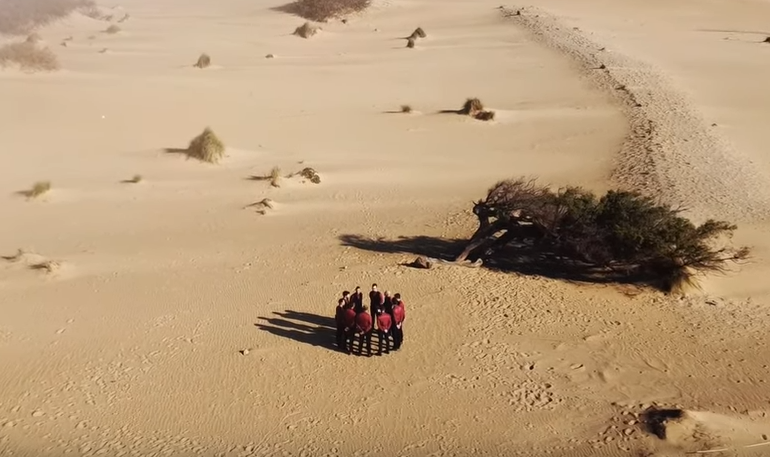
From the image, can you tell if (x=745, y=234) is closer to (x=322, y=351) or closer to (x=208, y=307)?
(x=322, y=351)

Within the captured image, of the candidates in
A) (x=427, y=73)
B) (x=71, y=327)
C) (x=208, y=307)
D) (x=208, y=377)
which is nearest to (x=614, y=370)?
(x=208, y=377)

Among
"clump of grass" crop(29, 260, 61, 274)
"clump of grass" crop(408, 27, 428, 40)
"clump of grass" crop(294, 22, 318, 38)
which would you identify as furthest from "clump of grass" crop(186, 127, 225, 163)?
"clump of grass" crop(408, 27, 428, 40)

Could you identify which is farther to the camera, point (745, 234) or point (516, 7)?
point (516, 7)

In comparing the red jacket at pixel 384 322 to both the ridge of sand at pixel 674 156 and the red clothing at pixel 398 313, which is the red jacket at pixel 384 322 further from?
the ridge of sand at pixel 674 156

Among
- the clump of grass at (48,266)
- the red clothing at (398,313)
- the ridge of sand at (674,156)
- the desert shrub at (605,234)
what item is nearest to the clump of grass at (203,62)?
the ridge of sand at (674,156)

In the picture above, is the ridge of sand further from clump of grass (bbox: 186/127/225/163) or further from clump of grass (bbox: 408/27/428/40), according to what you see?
clump of grass (bbox: 186/127/225/163)
